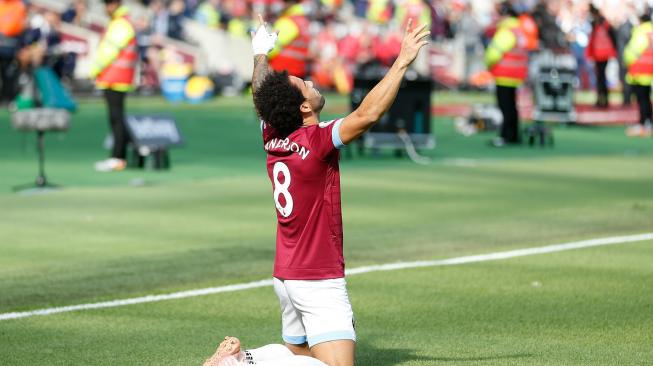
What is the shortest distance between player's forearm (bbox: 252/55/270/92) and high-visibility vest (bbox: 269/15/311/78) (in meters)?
14.0

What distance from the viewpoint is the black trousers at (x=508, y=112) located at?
25906mm

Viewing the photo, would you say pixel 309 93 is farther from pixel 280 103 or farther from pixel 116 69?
pixel 116 69

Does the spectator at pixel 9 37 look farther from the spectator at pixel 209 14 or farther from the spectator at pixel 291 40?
the spectator at pixel 291 40

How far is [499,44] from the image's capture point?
2603cm

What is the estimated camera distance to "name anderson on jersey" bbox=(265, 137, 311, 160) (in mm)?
7098

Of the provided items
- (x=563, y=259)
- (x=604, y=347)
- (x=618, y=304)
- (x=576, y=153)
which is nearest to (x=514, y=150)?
(x=576, y=153)

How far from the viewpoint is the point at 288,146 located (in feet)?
23.4

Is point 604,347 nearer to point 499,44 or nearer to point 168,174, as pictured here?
point 168,174

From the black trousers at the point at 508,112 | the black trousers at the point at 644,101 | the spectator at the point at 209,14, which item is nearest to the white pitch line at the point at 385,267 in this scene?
the black trousers at the point at 508,112

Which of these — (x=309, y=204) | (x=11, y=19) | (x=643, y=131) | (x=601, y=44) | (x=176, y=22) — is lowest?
(x=643, y=131)

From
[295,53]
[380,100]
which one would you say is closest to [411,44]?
[380,100]

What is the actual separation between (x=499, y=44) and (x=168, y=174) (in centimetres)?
838

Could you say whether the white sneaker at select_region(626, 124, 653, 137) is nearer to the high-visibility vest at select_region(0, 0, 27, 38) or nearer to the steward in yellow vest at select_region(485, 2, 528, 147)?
the steward in yellow vest at select_region(485, 2, 528, 147)

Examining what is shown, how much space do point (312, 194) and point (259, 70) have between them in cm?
114
